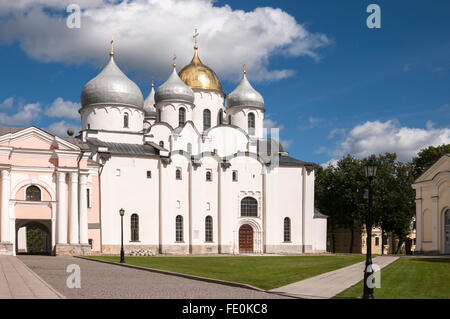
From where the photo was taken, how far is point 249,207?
5781 cm

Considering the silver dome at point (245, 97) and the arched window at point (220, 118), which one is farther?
the silver dome at point (245, 97)

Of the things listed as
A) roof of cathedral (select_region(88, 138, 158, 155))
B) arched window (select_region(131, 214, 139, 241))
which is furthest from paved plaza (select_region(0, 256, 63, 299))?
roof of cathedral (select_region(88, 138, 158, 155))

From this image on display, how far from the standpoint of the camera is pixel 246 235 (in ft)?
189

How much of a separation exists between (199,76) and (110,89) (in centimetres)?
1093

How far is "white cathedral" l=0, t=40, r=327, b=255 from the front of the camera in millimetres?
49125

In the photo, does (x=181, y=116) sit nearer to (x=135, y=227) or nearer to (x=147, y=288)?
(x=135, y=227)

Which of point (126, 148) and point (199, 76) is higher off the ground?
point (199, 76)

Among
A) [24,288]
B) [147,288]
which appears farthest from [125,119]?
[24,288]

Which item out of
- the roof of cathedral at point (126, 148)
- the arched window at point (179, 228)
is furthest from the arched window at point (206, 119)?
the arched window at point (179, 228)

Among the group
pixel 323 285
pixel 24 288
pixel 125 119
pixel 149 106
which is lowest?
pixel 323 285

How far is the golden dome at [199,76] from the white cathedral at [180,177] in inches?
4.2

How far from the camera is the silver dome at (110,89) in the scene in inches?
2173

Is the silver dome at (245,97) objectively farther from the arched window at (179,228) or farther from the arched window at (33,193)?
the arched window at (33,193)
